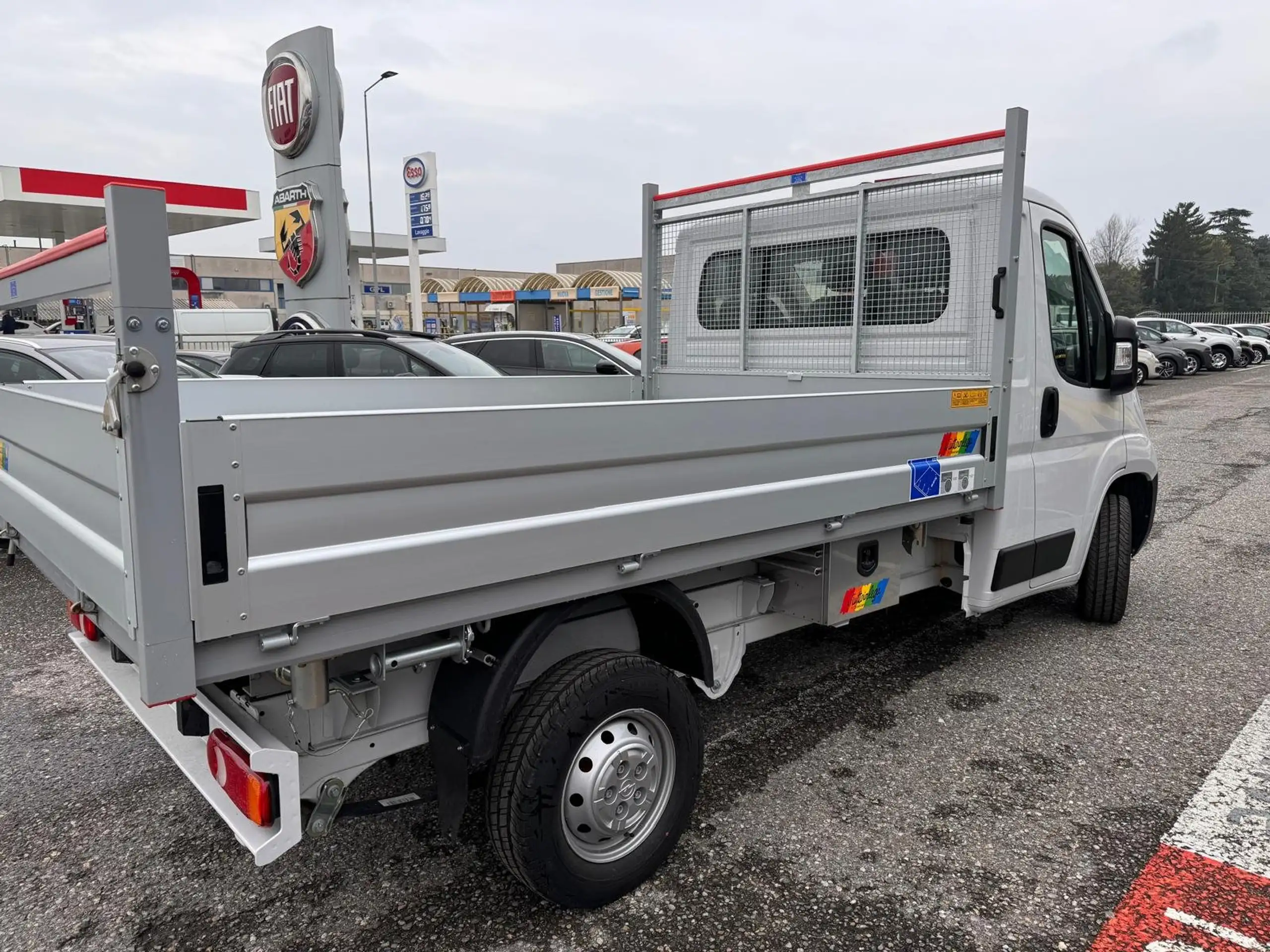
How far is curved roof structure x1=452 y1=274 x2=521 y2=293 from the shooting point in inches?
2042

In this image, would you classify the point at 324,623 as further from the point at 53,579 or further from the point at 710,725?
the point at 710,725

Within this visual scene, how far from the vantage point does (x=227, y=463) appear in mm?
1755

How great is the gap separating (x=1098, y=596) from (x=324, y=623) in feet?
15.2

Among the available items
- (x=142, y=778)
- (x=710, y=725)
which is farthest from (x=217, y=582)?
(x=710, y=725)

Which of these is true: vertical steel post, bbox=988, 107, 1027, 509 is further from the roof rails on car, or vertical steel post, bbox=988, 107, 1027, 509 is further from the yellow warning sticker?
the roof rails on car

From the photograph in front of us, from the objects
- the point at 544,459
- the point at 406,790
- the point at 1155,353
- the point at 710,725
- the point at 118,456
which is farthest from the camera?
the point at 1155,353

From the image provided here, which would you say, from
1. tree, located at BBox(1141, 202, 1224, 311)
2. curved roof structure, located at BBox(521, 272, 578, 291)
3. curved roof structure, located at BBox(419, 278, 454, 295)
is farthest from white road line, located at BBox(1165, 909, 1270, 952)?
tree, located at BBox(1141, 202, 1224, 311)

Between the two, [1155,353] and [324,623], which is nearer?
[324,623]

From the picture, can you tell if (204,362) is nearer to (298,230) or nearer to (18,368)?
(18,368)

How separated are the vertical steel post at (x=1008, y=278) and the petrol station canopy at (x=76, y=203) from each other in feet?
61.4

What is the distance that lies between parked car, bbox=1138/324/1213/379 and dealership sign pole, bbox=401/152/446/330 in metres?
21.4

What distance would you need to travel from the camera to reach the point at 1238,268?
70.8 meters

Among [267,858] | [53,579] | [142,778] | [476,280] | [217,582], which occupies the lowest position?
[142,778]

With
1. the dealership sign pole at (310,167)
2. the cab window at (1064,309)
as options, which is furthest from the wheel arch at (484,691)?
the dealership sign pole at (310,167)
